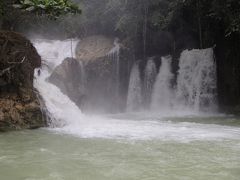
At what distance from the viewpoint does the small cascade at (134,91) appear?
23.7 meters

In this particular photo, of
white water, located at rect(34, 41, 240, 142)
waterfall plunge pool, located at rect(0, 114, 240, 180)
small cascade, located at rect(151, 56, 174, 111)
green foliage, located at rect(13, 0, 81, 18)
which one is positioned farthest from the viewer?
small cascade, located at rect(151, 56, 174, 111)

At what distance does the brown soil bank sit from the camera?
1325 centimetres

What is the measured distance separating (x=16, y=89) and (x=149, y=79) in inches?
435

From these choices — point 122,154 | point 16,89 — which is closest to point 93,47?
point 16,89

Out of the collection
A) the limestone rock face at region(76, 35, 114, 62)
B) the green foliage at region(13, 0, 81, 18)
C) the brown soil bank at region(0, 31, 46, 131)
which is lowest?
the brown soil bank at region(0, 31, 46, 131)

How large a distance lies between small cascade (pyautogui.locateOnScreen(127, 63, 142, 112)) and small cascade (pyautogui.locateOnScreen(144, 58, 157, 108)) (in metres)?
0.34

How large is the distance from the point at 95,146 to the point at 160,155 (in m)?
1.75

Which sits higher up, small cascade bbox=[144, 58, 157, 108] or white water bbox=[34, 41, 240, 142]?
small cascade bbox=[144, 58, 157, 108]

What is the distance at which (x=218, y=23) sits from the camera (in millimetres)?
20500

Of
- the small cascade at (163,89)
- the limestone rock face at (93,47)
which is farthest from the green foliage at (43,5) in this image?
the small cascade at (163,89)

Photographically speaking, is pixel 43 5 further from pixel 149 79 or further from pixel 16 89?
pixel 149 79

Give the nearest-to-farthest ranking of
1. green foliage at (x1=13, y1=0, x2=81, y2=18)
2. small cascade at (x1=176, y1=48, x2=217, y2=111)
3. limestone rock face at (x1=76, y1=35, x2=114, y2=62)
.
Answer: green foliage at (x1=13, y1=0, x2=81, y2=18) < small cascade at (x1=176, y1=48, x2=217, y2=111) < limestone rock face at (x1=76, y1=35, x2=114, y2=62)

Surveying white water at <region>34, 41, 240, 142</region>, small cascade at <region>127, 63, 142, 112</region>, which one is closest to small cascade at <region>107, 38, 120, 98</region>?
small cascade at <region>127, 63, 142, 112</region>

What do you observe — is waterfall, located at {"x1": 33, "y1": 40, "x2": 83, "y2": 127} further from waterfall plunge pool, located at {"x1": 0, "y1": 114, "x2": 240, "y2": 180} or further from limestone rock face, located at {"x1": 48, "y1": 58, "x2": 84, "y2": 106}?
waterfall plunge pool, located at {"x1": 0, "y1": 114, "x2": 240, "y2": 180}
